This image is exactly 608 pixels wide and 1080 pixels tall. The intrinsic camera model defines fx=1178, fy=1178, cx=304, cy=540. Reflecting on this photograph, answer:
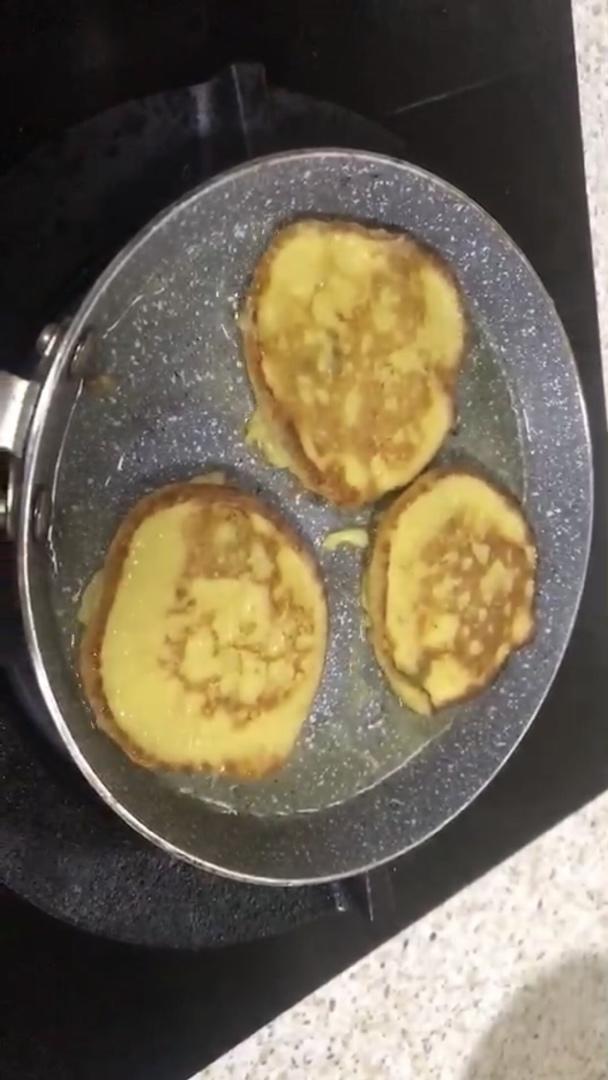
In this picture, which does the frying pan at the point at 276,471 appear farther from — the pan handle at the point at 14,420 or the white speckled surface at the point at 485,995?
the white speckled surface at the point at 485,995

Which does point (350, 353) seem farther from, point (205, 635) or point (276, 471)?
point (205, 635)

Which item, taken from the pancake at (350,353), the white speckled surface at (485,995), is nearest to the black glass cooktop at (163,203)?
the white speckled surface at (485,995)

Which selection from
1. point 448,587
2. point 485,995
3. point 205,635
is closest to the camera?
point 205,635

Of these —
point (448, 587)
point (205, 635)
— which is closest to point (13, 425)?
point (205, 635)

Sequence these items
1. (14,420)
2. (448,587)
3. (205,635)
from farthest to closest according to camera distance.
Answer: (448,587) < (205,635) < (14,420)

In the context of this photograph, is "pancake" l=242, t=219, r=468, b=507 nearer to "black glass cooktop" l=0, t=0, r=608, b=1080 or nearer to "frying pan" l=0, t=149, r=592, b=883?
"frying pan" l=0, t=149, r=592, b=883
